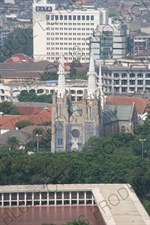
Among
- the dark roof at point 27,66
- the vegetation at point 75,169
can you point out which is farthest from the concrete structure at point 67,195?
the dark roof at point 27,66

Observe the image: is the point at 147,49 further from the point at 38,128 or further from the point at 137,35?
the point at 38,128

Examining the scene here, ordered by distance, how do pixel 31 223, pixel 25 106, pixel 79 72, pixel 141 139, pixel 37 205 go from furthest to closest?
pixel 79 72
pixel 25 106
pixel 141 139
pixel 37 205
pixel 31 223

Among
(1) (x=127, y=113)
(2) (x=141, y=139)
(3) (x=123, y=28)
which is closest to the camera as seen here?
(2) (x=141, y=139)

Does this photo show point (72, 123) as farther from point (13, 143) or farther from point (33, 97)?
point (33, 97)

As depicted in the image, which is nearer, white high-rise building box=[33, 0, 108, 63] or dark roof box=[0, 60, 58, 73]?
dark roof box=[0, 60, 58, 73]

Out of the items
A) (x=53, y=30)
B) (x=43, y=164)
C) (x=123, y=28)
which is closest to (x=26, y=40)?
(x=53, y=30)

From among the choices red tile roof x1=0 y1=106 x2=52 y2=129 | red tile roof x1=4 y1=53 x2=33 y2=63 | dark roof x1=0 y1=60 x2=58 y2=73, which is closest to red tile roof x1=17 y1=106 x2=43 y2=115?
red tile roof x1=0 y1=106 x2=52 y2=129

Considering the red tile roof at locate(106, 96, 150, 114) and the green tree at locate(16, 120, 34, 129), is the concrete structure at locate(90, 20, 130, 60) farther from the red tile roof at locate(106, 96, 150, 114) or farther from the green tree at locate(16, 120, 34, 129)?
the green tree at locate(16, 120, 34, 129)
